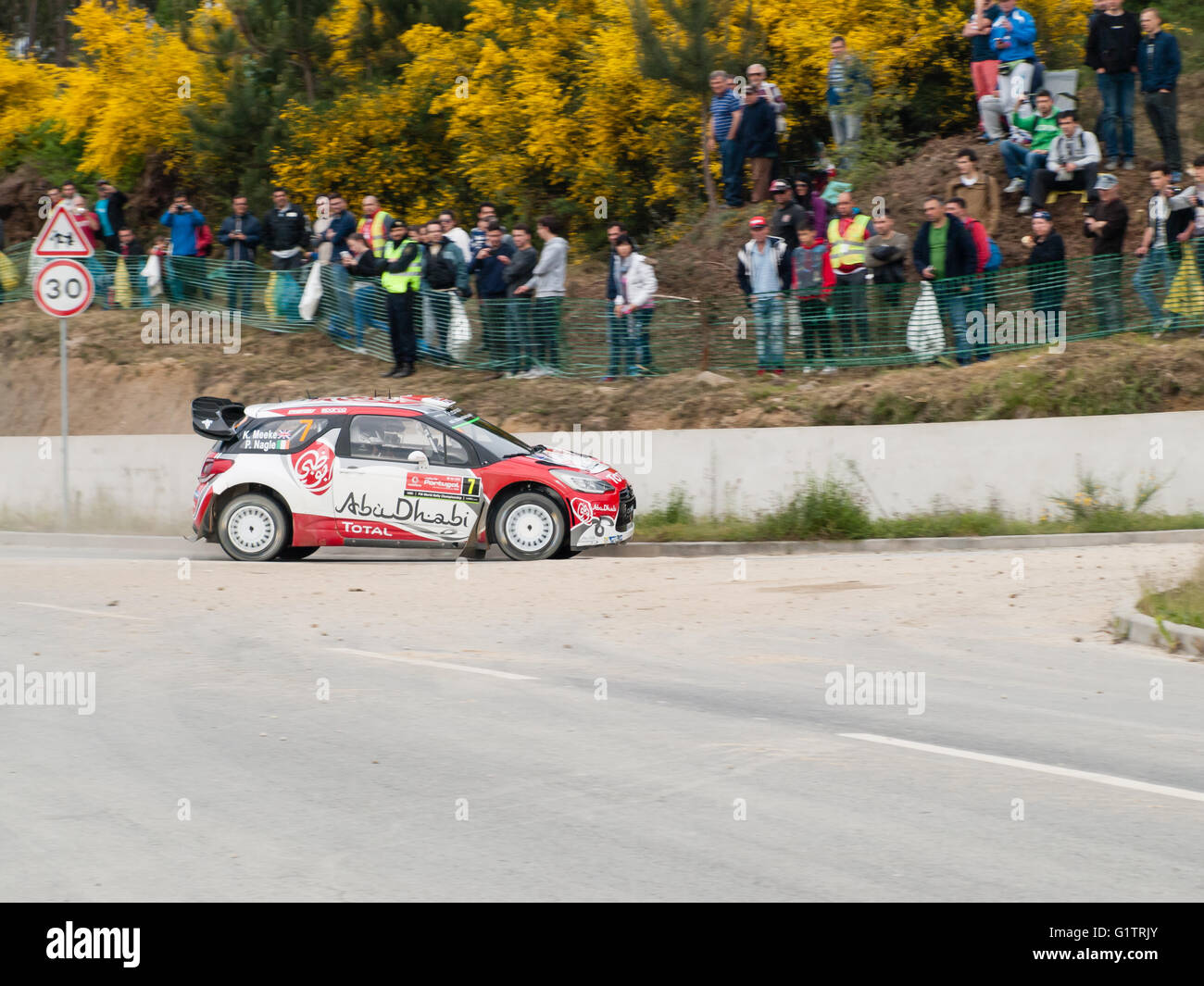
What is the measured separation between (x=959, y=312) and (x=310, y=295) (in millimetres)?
10567

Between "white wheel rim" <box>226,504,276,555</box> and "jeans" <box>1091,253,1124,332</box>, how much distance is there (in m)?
10.2

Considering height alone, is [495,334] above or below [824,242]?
below

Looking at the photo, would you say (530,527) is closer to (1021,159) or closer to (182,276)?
(1021,159)

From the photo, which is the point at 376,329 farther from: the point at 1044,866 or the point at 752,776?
the point at 1044,866

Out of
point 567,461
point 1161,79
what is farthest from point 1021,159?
point 567,461

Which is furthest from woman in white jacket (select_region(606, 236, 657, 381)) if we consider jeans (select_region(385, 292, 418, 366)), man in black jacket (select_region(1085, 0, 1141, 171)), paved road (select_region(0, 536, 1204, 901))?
paved road (select_region(0, 536, 1204, 901))

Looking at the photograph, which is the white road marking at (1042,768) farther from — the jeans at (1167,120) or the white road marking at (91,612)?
the jeans at (1167,120)

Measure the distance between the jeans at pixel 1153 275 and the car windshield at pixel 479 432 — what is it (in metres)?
7.77

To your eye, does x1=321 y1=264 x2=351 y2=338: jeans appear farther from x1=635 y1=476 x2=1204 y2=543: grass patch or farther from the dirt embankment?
x1=635 y1=476 x2=1204 y2=543: grass patch

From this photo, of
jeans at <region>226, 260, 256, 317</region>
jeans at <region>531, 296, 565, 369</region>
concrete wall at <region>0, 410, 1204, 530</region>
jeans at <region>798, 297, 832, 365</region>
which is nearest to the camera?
concrete wall at <region>0, 410, 1204, 530</region>

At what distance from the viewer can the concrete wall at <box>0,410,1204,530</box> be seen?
17531 millimetres

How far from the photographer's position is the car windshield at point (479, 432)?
55.2ft

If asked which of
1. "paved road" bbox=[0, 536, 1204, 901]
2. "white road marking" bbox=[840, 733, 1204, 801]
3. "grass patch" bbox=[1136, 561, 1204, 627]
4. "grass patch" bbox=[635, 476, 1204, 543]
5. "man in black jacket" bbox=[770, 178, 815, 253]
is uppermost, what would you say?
"man in black jacket" bbox=[770, 178, 815, 253]

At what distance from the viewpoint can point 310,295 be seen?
24.9 meters
